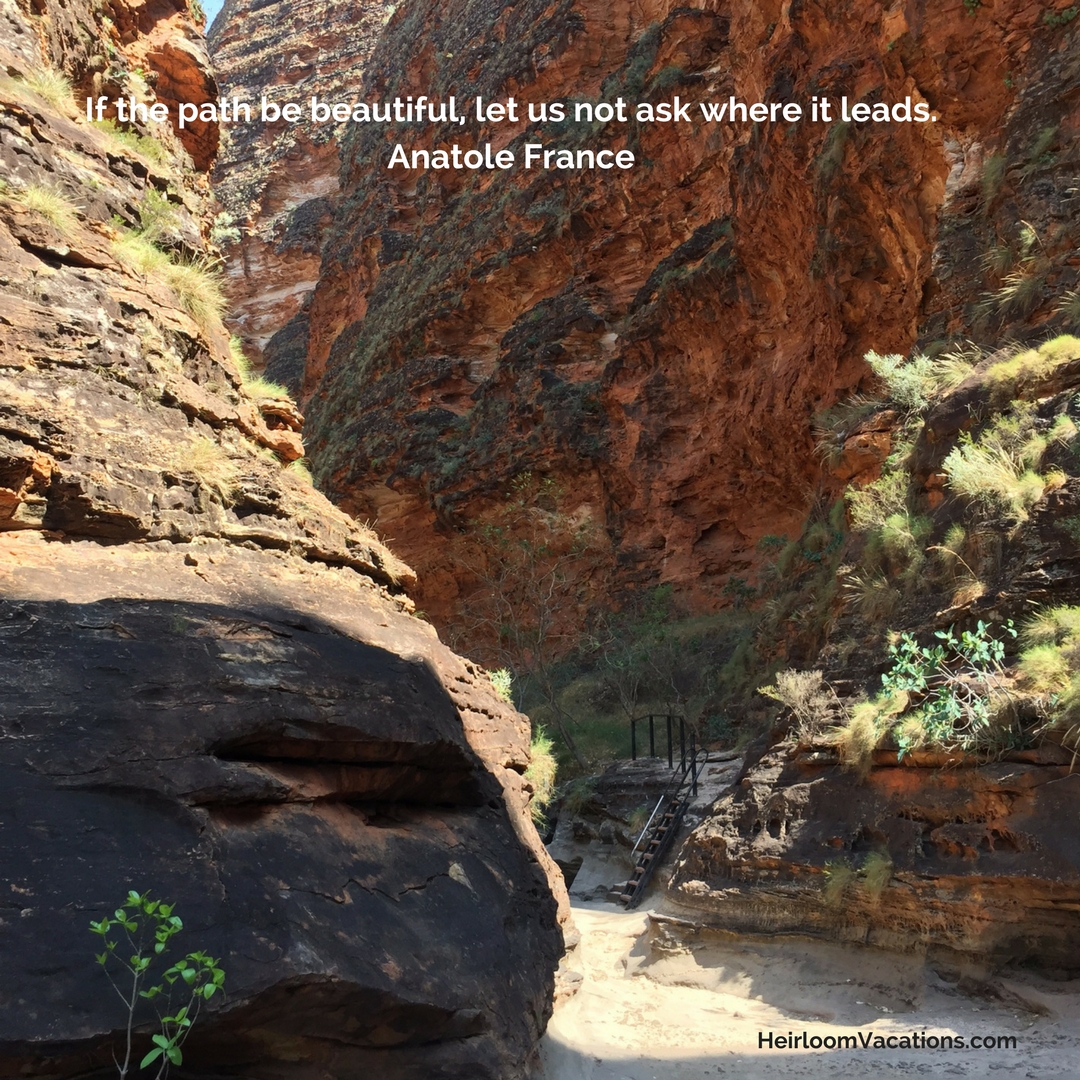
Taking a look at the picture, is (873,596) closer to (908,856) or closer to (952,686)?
(952,686)

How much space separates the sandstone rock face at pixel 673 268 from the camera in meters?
11.9

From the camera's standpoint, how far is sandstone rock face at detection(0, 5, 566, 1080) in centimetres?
350

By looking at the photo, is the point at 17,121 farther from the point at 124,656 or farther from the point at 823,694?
the point at 823,694

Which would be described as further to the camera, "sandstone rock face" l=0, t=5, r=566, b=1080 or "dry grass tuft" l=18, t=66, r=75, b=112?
"dry grass tuft" l=18, t=66, r=75, b=112

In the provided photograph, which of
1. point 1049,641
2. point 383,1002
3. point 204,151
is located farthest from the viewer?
point 204,151

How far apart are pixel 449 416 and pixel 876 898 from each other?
67.3ft

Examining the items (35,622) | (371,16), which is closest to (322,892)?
(35,622)

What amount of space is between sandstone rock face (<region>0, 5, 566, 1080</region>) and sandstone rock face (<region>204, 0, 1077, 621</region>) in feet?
26.5

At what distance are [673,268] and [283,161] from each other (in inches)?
1297

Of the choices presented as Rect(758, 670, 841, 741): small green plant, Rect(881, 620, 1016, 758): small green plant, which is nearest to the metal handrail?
Rect(758, 670, 841, 741): small green plant

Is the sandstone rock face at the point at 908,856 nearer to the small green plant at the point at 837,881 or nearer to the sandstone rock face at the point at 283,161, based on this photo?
the small green plant at the point at 837,881

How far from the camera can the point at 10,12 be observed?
7.23 metres

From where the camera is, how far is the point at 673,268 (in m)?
21.8

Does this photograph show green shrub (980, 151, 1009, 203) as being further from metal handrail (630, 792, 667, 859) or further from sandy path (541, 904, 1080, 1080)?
sandy path (541, 904, 1080, 1080)
